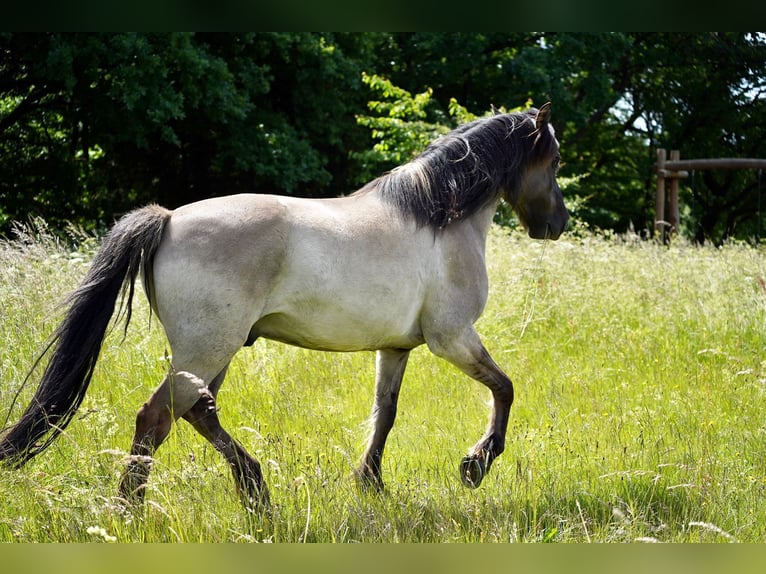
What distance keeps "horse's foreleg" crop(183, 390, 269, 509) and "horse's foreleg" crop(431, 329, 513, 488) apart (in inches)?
47.8

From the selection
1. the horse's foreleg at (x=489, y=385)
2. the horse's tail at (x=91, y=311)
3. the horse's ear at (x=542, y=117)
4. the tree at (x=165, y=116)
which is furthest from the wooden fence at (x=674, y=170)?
the horse's tail at (x=91, y=311)

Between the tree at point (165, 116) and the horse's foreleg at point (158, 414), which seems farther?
the tree at point (165, 116)

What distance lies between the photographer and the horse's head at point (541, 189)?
16.3ft

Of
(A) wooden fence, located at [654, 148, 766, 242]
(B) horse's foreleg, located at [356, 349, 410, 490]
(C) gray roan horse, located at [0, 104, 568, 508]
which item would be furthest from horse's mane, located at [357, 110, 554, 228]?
(A) wooden fence, located at [654, 148, 766, 242]

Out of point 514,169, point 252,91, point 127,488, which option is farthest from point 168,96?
point 127,488

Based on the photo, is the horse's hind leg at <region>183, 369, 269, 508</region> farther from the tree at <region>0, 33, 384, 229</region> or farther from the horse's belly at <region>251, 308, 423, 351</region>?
the tree at <region>0, 33, 384, 229</region>

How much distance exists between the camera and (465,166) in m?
4.71

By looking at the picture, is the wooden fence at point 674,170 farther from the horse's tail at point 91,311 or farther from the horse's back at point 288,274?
the horse's tail at point 91,311

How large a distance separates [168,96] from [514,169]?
1250 centimetres

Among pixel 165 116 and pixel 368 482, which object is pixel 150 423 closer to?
pixel 368 482

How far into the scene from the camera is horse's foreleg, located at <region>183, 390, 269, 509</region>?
388 cm

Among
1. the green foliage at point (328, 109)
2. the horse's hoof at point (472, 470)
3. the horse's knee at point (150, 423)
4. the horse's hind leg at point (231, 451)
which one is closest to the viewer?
the horse's knee at point (150, 423)

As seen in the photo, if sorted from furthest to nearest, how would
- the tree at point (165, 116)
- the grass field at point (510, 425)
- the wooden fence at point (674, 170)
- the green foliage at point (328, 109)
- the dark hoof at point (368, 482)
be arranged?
the green foliage at point (328, 109) → the tree at point (165, 116) → the wooden fence at point (674, 170) → the dark hoof at point (368, 482) → the grass field at point (510, 425)

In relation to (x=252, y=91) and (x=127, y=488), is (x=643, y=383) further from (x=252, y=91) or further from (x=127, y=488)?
(x=252, y=91)
